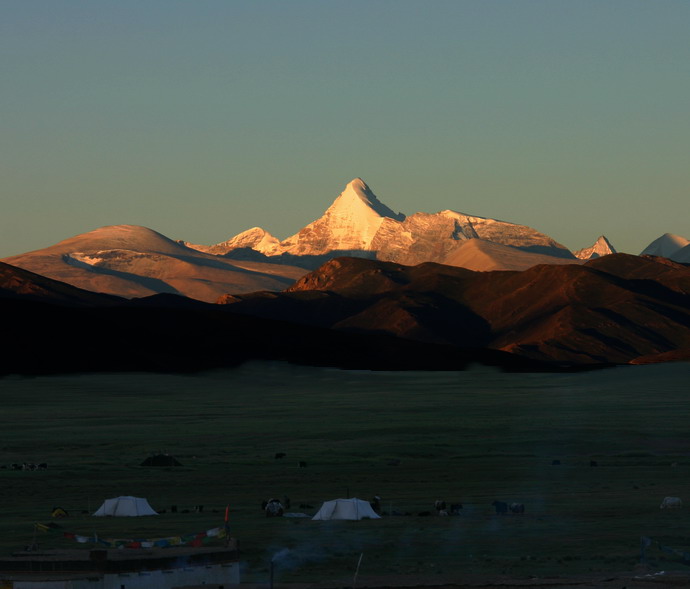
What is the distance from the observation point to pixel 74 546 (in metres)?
53.2

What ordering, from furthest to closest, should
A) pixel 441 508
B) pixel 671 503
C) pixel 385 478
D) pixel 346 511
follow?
pixel 385 478, pixel 441 508, pixel 671 503, pixel 346 511

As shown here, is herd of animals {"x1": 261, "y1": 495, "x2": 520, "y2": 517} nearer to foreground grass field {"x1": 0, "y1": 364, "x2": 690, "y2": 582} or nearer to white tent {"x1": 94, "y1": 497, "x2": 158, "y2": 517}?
foreground grass field {"x1": 0, "y1": 364, "x2": 690, "y2": 582}

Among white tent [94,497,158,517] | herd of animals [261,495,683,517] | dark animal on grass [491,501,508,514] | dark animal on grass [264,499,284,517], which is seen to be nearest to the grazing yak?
herd of animals [261,495,683,517]

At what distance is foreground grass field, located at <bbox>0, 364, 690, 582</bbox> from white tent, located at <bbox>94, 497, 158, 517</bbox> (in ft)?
3.94

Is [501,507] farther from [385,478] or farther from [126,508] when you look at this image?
[385,478]

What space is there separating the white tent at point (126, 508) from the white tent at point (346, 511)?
7.55 meters

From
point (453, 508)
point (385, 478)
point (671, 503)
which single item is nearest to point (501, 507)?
point (453, 508)

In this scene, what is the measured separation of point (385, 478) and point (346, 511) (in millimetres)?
21114

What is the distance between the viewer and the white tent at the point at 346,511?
61.4m

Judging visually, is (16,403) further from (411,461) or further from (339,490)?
(339,490)

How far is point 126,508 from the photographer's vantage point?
6356 cm

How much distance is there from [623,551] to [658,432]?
65520 millimetres

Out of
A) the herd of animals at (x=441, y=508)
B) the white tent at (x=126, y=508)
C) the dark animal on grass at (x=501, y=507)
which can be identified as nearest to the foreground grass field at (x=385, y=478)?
the dark animal on grass at (x=501, y=507)

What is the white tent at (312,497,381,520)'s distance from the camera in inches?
2419
